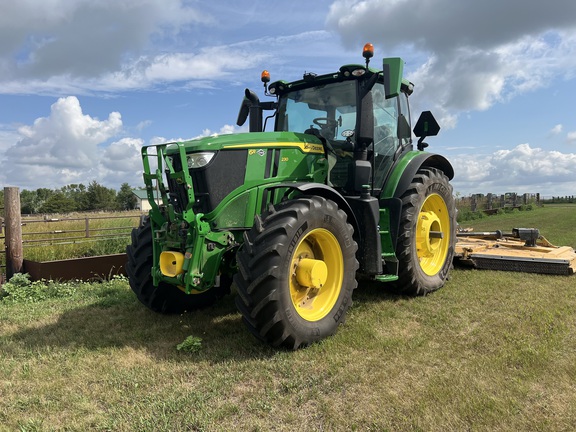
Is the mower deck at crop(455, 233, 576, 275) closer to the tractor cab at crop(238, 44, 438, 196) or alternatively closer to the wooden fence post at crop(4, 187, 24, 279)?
the tractor cab at crop(238, 44, 438, 196)

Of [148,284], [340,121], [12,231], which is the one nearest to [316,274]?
[148,284]

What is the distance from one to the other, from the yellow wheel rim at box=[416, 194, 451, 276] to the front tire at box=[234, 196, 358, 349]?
195 cm

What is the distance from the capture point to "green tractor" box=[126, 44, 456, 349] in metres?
3.78

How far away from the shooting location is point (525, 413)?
Result: 277 centimetres

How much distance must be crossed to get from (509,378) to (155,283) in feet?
10.3

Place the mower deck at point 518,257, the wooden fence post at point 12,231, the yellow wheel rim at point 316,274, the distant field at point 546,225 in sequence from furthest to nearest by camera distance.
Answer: the distant field at point 546,225 → the wooden fence post at point 12,231 → the mower deck at point 518,257 → the yellow wheel rim at point 316,274

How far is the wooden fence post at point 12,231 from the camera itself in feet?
23.2

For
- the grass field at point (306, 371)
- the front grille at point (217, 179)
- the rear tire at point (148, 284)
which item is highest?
the front grille at point (217, 179)

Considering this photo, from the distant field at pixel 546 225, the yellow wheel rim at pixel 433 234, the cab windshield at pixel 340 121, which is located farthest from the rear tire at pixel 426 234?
the distant field at pixel 546 225

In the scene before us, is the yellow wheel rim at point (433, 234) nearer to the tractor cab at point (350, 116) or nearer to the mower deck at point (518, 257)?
the mower deck at point (518, 257)

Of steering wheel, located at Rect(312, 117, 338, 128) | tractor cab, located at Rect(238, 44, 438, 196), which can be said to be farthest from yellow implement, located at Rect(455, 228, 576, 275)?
steering wheel, located at Rect(312, 117, 338, 128)

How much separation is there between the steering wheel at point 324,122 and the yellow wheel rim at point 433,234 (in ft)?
5.36

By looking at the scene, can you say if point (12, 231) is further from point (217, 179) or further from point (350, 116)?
point (350, 116)

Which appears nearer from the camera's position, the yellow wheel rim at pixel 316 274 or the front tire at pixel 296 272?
the front tire at pixel 296 272
